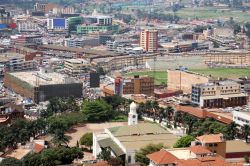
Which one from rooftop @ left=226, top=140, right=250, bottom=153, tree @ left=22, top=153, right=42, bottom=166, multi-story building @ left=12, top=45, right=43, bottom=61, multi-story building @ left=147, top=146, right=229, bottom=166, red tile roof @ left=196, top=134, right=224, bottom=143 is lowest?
multi-story building @ left=12, top=45, right=43, bottom=61

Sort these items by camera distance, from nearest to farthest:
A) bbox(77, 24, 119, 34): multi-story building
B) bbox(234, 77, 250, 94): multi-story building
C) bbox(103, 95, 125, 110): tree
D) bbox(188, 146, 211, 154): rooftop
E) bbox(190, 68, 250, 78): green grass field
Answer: bbox(188, 146, 211, 154): rooftop → bbox(103, 95, 125, 110): tree → bbox(234, 77, 250, 94): multi-story building → bbox(190, 68, 250, 78): green grass field → bbox(77, 24, 119, 34): multi-story building

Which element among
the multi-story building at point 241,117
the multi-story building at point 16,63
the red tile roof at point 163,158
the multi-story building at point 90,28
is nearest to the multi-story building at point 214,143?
the red tile roof at point 163,158

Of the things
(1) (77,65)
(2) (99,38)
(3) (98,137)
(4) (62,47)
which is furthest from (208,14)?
(3) (98,137)

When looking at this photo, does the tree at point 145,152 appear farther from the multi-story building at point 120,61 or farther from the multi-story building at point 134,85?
the multi-story building at point 120,61

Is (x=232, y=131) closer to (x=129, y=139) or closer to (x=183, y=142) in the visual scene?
(x=183, y=142)

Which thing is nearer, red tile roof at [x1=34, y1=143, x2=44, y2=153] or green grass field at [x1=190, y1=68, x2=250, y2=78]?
red tile roof at [x1=34, y1=143, x2=44, y2=153]

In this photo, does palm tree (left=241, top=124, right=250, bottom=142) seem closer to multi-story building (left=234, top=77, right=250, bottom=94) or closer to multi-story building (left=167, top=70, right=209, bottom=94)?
multi-story building (left=234, top=77, right=250, bottom=94)

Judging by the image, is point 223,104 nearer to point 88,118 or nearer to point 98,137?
point 88,118

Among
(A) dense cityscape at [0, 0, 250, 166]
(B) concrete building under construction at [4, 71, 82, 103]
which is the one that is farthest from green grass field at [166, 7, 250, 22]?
(B) concrete building under construction at [4, 71, 82, 103]
